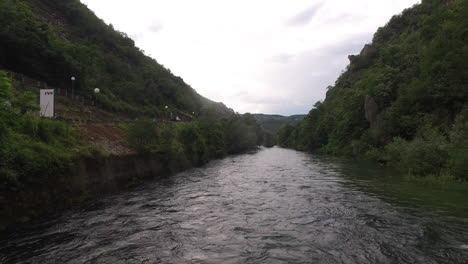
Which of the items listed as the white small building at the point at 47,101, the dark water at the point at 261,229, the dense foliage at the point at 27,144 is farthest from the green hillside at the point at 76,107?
the dark water at the point at 261,229

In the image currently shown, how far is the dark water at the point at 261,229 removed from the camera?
11.1 metres

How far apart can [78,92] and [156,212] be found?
167 feet

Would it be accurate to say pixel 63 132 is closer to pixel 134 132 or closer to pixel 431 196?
pixel 134 132

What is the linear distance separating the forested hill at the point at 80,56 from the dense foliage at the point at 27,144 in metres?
36.6

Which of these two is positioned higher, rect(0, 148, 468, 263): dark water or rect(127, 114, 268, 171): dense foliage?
rect(127, 114, 268, 171): dense foliage

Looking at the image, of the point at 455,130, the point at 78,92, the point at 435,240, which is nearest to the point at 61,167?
the point at 435,240

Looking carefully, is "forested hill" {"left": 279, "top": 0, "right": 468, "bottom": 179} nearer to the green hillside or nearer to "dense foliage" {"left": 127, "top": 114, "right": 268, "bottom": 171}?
"dense foliage" {"left": 127, "top": 114, "right": 268, "bottom": 171}

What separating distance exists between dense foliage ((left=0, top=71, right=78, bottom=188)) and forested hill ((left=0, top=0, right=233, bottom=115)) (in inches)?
1441

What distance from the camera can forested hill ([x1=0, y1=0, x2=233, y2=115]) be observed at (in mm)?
50906

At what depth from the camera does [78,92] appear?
2363 inches

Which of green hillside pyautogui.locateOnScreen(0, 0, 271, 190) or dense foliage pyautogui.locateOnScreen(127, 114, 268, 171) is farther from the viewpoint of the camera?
dense foliage pyautogui.locateOnScreen(127, 114, 268, 171)

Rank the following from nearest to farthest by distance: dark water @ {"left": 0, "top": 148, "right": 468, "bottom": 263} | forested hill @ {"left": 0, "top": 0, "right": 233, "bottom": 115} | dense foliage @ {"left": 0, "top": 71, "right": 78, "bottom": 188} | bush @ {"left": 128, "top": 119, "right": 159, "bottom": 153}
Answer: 1. dark water @ {"left": 0, "top": 148, "right": 468, "bottom": 263}
2. dense foliage @ {"left": 0, "top": 71, "right": 78, "bottom": 188}
3. bush @ {"left": 128, "top": 119, "right": 159, "bottom": 153}
4. forested hill @ {"left": 0, "top": 0, "right": 233, "bottom": 115}

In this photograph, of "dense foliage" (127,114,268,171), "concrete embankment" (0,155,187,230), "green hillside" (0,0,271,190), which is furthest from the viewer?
"dense foliage" (127,114,268,171)

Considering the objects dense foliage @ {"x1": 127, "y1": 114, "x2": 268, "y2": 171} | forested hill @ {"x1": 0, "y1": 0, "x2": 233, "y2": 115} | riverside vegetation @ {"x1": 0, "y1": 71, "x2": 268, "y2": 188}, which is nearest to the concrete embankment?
riverside vegetation @ {"x1": 0, "y1": 71, "x2": 268, "y2": 188}
